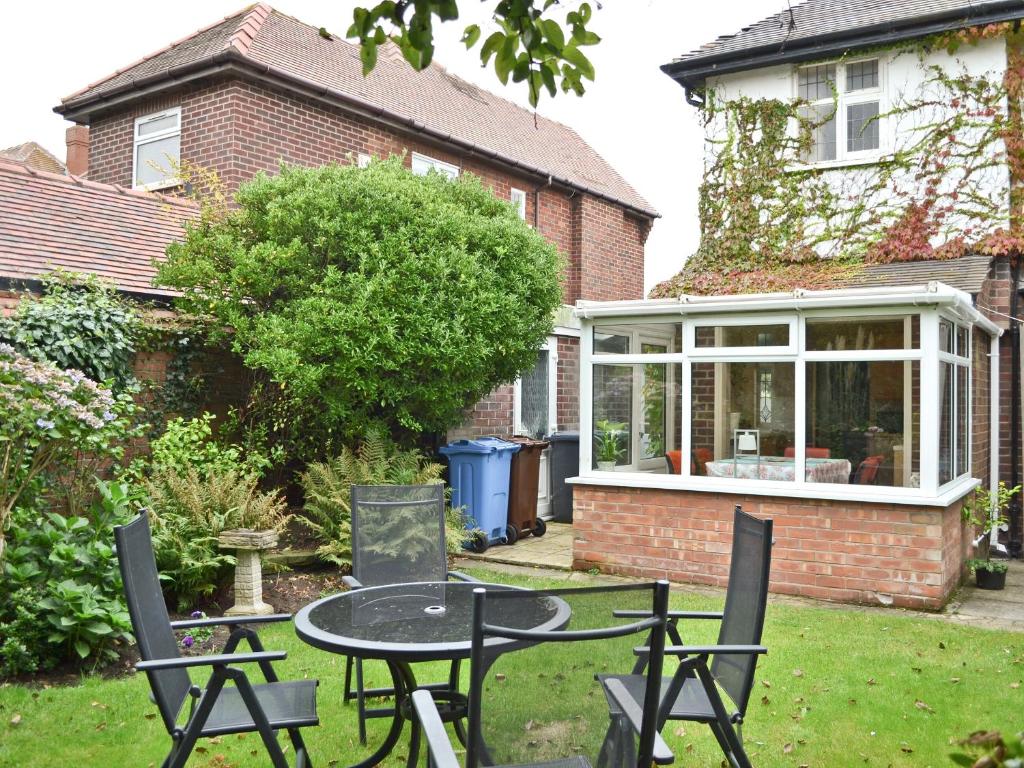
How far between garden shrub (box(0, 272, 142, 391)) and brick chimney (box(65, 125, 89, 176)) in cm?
1077

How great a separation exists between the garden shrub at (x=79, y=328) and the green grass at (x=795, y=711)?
112 inches

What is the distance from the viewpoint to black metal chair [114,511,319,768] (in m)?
3.22

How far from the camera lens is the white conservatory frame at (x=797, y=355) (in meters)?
7.54

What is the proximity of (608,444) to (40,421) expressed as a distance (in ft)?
16.9

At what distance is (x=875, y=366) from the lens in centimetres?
779

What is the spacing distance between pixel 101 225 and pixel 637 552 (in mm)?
7139

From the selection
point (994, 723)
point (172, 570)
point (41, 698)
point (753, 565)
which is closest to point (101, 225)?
point (172, 570)

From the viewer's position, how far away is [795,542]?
26.0ft

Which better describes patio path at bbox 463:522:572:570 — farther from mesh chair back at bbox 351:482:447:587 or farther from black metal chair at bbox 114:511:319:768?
black metal chair at bbox 114:511:319:768

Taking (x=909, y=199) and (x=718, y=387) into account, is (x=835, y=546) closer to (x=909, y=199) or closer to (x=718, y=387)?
(x=718, y=387)

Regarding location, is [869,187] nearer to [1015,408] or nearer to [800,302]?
[1015,408]

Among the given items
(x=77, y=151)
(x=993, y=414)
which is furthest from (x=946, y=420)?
(x=77, y=151)

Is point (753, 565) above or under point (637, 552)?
above

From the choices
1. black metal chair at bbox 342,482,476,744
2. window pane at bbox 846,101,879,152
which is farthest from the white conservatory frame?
black metal chair at bbox 342,482,476,744
